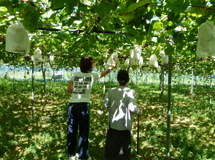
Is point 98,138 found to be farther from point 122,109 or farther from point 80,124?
point 122,109

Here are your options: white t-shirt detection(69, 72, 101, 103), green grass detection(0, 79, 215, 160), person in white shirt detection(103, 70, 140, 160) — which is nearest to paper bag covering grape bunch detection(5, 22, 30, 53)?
white t-shirt detection(69, 72, 101, 103)

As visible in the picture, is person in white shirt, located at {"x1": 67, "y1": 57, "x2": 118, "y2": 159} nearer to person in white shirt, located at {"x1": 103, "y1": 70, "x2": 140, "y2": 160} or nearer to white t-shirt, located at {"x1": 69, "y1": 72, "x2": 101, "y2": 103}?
white t-shirt, located at {"x1": 69, "y1": 72, "x2": 101, "y2": 103}

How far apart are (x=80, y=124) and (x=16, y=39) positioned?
1.35 meters

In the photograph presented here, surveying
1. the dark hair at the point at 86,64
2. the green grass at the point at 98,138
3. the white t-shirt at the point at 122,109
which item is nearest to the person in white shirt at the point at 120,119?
the white t-shirt at the point at 122,109

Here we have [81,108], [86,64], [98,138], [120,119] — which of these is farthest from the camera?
[98,138]

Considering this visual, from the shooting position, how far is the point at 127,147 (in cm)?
183

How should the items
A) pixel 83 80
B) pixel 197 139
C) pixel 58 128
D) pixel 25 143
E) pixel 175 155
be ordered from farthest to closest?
pixel 58 128 → pixel 197 139 → pixel 25 143 → pixel 175 155 → pixel 83 80

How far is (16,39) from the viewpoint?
1030 mm

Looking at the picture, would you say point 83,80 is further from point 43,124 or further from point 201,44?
point 43,124

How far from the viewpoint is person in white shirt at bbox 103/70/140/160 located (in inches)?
69.7

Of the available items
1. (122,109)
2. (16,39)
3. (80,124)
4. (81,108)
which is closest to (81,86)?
(81,108)

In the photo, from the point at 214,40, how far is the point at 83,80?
1.52 m

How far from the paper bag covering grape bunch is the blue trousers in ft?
3.59

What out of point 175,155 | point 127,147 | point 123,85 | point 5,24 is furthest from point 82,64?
point 175,155
